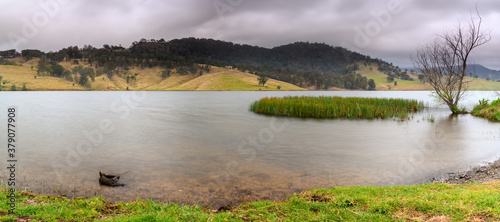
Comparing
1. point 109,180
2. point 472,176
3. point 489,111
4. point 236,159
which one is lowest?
point 236,159

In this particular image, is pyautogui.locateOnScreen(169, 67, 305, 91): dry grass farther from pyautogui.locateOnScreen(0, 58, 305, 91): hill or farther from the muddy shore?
the muddy shore

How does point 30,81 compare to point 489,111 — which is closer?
point 489,111

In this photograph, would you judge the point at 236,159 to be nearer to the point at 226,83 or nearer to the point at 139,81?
the point at 226,83

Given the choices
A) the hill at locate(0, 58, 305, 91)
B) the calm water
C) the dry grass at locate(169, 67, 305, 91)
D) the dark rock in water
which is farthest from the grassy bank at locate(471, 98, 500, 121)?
the hill at locate(0, 58, 305, 91)

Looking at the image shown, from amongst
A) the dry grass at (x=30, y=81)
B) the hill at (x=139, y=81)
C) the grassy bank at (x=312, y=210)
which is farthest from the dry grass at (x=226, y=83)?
the grassy bank at (x=312, y=210)

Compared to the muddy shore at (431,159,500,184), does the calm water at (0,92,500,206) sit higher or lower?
lower

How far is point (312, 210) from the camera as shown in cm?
623

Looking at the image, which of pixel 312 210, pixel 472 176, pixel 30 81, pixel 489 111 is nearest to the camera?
pixel 312 210

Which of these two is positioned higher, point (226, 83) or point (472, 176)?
point (226, 83)

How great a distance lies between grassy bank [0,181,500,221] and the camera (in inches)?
213

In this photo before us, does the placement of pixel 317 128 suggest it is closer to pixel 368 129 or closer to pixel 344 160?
pixel 368 129

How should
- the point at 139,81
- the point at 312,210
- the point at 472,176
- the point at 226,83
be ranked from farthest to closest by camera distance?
the point at 139,81, the point at 226,83, the point at 472,176, the point at 312,210

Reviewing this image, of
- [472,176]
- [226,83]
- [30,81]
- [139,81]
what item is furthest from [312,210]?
[139,81]

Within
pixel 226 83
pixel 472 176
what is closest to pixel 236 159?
pixel 472 176
